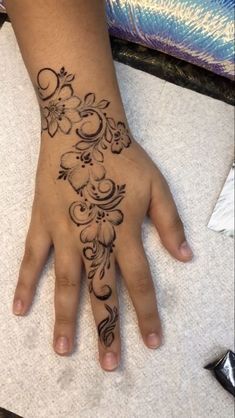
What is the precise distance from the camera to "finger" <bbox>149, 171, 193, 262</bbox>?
3.08 feet

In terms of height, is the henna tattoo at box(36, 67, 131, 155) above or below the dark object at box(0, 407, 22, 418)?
above

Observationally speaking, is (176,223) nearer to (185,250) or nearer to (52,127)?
(185,250)

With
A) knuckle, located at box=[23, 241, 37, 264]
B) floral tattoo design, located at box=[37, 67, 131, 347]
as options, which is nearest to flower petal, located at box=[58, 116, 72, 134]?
floral tattoo design, located at box=[37, 67, 131, 347]

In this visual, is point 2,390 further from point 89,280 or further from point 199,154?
point 199,154

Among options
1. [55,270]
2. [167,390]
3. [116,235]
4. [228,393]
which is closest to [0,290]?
[55,270]

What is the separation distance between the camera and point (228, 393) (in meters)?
0.89

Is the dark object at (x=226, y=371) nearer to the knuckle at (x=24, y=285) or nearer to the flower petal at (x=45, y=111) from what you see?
the knuckle at (x=24, y=285)

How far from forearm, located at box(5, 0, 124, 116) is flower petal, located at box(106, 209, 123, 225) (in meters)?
0.20

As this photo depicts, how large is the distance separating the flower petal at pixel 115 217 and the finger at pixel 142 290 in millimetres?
42

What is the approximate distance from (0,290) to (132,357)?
0.27 metres

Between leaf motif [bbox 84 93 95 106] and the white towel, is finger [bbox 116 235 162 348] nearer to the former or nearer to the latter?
the white towel

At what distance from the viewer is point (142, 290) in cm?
89

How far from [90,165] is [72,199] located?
0.24 feet

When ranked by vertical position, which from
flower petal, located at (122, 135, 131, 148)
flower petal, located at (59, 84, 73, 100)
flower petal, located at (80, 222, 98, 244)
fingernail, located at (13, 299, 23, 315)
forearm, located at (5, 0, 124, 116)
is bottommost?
fingernail, located at (13, 299, 23, 315)
